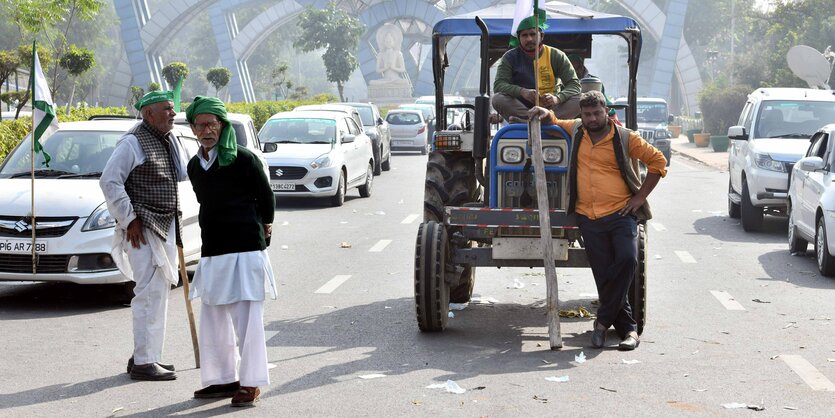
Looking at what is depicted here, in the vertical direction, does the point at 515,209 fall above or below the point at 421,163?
above

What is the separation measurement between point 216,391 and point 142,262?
1.19 m

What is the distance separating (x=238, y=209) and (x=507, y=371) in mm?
2071

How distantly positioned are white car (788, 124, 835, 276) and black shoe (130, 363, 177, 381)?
25.4ft

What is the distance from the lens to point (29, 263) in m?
10.9

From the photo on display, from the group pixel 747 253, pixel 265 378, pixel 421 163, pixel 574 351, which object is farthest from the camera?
pixel 421 163

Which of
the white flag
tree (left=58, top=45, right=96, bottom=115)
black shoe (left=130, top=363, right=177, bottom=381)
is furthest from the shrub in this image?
black shoe (left=130, top=363, right=177, bottom=381)

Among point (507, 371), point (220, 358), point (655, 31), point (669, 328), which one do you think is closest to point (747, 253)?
point (669, 328)

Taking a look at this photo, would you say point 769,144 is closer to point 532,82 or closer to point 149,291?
point 532,82

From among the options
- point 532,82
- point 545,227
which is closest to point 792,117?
point 532,82

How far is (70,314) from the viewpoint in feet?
35.1

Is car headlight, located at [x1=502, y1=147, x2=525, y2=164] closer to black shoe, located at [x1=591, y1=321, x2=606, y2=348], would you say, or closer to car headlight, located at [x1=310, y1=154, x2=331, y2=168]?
black shoe, located at [x1=591, y1=321, x2=606, y2=348]

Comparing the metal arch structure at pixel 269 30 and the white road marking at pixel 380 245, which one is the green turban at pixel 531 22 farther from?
the metal arch structure at pixel 269 30

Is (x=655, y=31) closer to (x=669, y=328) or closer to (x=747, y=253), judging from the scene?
(x=747, y=253)

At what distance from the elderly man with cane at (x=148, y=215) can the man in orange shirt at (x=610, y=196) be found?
8.26 ft
